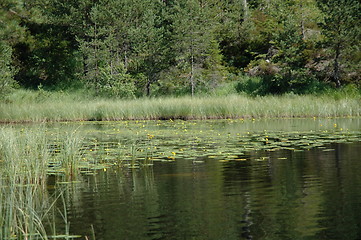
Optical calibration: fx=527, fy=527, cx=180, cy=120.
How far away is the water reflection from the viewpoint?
20.9 ft

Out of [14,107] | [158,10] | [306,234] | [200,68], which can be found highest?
[158,10]

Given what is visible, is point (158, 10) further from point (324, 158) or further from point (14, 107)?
point (324, 158)

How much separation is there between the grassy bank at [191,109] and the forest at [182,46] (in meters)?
6.80

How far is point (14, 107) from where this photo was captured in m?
29.2

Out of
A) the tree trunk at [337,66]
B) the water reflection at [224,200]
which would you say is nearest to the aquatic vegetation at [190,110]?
the tree trunk at [337,66]

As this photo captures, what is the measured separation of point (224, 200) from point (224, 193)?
488 millimetres

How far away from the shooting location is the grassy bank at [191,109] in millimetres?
26656

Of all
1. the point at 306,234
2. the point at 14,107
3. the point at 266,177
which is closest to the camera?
the point at 306,234

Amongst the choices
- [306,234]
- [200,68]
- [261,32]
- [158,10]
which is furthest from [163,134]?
[158,10]

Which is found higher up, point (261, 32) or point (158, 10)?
point (158, 10)

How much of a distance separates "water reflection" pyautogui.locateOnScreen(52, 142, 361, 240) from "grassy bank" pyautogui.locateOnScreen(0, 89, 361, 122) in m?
14.6

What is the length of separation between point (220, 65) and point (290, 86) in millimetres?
6865

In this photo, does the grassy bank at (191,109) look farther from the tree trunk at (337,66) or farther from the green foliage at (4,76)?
the tree trunk at (337,66)

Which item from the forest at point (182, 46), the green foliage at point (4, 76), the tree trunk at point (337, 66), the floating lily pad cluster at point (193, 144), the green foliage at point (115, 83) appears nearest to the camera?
the floating lily pad cluster at point (193, 144)
